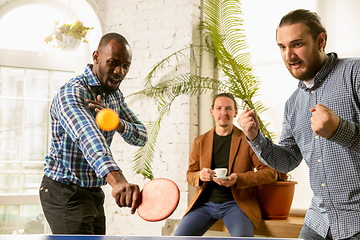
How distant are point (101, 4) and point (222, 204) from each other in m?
2.81

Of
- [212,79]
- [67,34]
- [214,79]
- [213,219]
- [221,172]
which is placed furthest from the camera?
[67,34]

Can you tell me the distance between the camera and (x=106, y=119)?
1.82 meters

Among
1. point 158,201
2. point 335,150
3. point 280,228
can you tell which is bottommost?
point 280,228

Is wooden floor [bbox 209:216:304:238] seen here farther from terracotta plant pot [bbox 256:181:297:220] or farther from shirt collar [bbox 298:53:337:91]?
shirt collar [bbox 298:53:337:91]

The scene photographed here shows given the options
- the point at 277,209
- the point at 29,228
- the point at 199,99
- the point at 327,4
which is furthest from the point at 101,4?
the point at 277,209

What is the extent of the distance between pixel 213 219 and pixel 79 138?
1.78 metres

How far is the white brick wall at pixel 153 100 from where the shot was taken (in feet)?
12.0

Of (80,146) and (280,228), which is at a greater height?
(80,146)

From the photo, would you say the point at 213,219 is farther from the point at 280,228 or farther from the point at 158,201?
the point at 158,201

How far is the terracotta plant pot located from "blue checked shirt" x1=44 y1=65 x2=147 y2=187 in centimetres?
145

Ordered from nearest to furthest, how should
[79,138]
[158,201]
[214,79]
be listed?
[158,201] < [79,138] < [214,79]

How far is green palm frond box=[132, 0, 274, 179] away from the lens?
132 inches

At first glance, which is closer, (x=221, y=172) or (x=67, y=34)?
(x=221, y=172)

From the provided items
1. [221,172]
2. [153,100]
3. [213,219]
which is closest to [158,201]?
Answer: [221,172]
